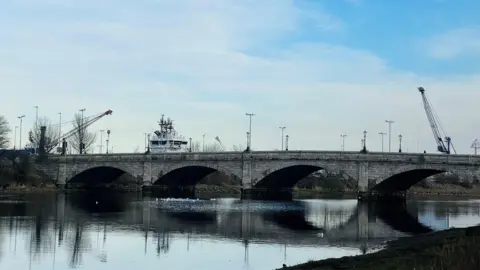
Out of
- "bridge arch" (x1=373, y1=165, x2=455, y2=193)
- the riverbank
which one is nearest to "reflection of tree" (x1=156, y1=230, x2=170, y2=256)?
the riverbank

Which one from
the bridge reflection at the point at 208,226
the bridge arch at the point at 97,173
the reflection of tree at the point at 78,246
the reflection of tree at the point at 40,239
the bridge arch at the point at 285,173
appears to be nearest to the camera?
the reflection of tree at the point at 78,246

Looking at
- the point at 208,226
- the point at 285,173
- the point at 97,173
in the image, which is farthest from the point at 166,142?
the point at 208,226

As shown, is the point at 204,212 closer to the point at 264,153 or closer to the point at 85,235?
the point at 85,235

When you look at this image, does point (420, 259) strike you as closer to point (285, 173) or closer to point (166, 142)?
point (285, 173)

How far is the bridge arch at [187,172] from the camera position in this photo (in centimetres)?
9694

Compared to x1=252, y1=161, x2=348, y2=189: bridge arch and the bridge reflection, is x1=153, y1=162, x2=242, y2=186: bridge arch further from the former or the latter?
the bridge reflection

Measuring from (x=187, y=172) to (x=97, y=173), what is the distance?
2187 cm

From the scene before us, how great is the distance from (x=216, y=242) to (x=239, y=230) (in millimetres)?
7328

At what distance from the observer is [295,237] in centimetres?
3938

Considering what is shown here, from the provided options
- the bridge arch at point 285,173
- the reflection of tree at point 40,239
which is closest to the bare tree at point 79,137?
the bridge arch at point 285,173

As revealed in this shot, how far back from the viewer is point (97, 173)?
12125 centimetres

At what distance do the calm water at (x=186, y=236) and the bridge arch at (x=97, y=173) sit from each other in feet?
161

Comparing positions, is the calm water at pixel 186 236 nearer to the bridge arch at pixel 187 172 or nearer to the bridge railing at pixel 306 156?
the bridge railing at pixel 306 156

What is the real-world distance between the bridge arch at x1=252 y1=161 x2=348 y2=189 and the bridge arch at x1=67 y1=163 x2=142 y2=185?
24.6 m
